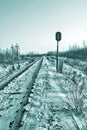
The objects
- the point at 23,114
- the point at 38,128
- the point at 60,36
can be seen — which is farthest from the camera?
the point at 60,36

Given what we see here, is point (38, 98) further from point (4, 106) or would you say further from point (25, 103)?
point (4, 106)

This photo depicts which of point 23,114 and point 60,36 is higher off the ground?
point 60,36

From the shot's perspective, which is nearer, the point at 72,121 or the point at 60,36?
the point at 72,121

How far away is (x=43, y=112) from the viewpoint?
6.58m

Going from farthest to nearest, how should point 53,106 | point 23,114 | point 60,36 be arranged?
point 60,36
point 53,106
point 23,114

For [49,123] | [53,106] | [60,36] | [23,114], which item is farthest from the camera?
[60,36]

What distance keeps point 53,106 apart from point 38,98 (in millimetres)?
1393

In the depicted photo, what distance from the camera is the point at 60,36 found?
19562 millimetres

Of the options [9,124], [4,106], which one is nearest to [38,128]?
[9,124]

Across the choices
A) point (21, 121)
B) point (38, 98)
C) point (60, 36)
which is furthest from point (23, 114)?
point (60, 36)

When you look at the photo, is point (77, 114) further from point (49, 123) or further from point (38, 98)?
point (38, 98)

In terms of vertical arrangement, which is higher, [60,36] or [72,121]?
[60,36]

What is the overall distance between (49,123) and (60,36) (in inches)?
578

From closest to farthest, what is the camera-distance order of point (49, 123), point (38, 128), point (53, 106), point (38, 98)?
point (38, 128)
point (49, 123)
point (53, 106)
point (38, 98)
